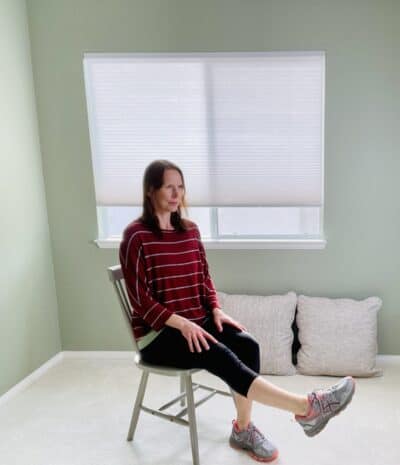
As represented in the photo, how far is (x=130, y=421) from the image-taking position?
212cm

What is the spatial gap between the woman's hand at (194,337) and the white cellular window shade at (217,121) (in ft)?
3.50

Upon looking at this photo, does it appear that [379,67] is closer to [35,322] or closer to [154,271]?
[154,271]

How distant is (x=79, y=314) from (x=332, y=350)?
5.20ft

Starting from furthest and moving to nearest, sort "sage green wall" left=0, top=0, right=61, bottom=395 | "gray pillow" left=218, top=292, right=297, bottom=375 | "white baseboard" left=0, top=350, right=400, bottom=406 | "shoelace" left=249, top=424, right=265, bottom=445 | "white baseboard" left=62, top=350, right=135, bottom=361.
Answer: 1. "white baseboard" left=62, top=350, right=135, bottom=361
2. "white baseboard" left=0, top=350, right=400, bottom=406
3. "gray pillow" left=218, top=292, right=297, bottom=375
4. "sage green wall" left=0, top=0, right=61, bottom=395
5. "shoelace" left=249, top=424, right=265, bottom=445

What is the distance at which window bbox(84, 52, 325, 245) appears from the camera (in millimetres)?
2465

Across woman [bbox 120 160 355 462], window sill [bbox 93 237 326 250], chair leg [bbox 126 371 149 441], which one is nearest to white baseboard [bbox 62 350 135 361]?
window sill [bbox 93 237 326 250]

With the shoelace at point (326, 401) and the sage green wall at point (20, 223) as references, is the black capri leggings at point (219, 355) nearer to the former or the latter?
the shoelace at point (326, 401)

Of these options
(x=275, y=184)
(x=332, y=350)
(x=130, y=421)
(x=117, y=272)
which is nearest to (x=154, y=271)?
(x=117, y=272)

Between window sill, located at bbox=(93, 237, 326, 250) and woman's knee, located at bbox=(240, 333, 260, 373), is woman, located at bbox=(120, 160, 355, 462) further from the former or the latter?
window sill, located at bbox=(93, 237, 326, 250)

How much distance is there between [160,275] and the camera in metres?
1.82

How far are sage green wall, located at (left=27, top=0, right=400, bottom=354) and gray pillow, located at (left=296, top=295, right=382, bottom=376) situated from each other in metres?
0.14

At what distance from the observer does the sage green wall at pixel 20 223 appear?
7.76 ft

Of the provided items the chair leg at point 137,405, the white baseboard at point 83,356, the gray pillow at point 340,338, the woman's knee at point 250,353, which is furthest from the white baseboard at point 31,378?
the gray pillow at point 340,338

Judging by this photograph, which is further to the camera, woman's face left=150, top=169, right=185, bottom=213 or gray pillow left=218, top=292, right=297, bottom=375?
gray pillow left=218, top=292, right=297, bottom=375
